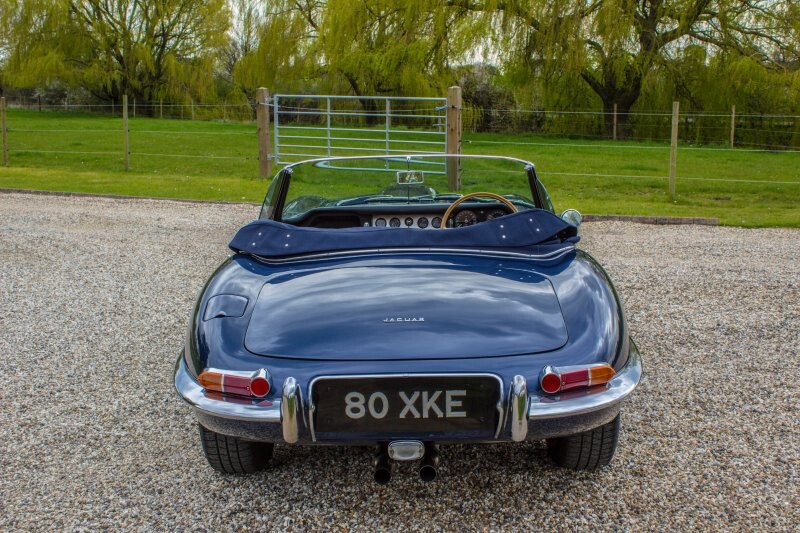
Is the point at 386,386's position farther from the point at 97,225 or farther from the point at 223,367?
the point at 97,225

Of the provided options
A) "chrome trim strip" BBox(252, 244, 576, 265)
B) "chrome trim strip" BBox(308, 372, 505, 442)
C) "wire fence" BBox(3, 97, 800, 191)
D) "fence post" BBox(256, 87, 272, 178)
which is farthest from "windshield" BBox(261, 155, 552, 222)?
"wire fence" BBox(3, 97, 800, 191)

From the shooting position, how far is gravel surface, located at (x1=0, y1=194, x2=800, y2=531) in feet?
8.95

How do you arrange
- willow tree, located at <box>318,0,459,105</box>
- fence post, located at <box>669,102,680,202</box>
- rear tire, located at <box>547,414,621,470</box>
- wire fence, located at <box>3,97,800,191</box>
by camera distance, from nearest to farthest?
rear tire, located at <box>547,414,621,470</box>, fence post, located at <box>669,102,680,202</box>, wire fence, located at <box>3,97,800,191</box>, willow tree, located at <box>318,0,459,105</box>

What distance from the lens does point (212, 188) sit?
1382 centimetres

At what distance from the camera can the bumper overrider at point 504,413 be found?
7.97ft

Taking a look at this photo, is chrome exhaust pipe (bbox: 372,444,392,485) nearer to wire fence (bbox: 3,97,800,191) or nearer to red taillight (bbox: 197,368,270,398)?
red taillight (bbox: 197,368,270,398)

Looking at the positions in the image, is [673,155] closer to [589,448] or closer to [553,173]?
[553,173]

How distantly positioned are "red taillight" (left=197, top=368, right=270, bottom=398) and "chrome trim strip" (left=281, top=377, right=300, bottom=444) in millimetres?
78

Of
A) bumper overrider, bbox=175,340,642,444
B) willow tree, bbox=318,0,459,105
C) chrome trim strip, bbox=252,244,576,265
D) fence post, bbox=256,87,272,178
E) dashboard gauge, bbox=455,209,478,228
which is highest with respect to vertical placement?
willow tree, bbox=318,0,459,105

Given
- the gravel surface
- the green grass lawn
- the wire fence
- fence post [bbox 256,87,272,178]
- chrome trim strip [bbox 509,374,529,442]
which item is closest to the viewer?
chrome trim strip [bbox 509,374,529,442]

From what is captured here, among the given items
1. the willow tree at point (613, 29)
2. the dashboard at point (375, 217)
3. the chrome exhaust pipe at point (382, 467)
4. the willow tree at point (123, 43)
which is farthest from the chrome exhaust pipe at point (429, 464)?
the willow tree at point (123, 43)

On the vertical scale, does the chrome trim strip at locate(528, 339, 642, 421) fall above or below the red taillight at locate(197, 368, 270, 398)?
below

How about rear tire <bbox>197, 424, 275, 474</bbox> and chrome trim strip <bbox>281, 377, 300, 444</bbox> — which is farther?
rear tire <bbox>197, 424, 275, 474</bbox>

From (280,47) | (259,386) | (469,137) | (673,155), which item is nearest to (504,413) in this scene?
(259,386)
